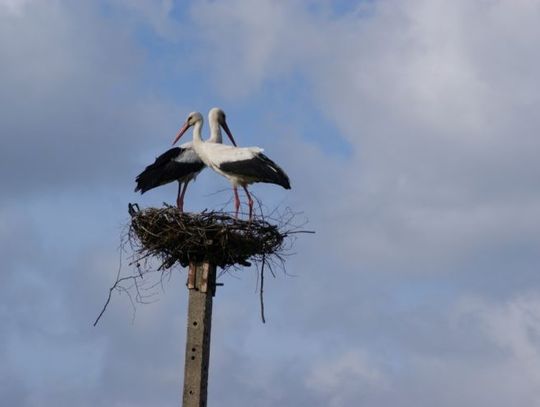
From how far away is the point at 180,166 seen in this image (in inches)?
597

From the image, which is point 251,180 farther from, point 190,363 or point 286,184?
point 190,363

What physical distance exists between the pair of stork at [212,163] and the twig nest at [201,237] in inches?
51.7

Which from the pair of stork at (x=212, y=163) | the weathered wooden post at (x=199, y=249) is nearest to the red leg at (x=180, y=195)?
the pair of stork at (x=212, y=163)

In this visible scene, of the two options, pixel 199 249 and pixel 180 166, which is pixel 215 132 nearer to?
pixel 180 166

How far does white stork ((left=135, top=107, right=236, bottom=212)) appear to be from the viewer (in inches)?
Result: 589

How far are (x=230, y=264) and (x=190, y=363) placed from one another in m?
1.36

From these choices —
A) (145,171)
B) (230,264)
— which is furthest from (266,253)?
(145,171)

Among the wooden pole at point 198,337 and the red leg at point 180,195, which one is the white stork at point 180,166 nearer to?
the red leg at point 180,195

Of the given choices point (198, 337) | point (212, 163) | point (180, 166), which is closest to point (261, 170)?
point (212, 163)

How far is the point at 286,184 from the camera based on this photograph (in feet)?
45.0

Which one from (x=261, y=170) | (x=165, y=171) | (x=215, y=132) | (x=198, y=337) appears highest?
(x=215, y=132)

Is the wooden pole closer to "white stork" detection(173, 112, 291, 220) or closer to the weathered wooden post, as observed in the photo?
the weathered wooden post

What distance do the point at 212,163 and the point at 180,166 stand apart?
998mm

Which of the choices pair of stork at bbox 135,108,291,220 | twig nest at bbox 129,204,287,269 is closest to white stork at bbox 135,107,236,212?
pair of stork at bbox 135,108,291,220
